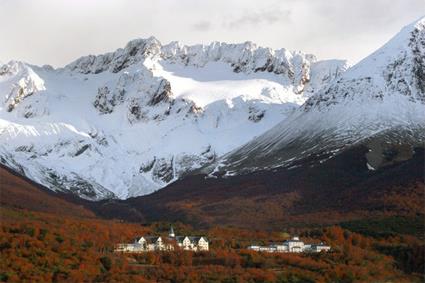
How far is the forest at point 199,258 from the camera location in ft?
365

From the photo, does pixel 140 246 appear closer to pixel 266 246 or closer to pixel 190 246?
pixel 190 246

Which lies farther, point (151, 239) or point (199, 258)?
point (151, 239)

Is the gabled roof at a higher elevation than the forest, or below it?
higher

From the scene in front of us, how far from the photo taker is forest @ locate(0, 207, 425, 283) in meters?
111

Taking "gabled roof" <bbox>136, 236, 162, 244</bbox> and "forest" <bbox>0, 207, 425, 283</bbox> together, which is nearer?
"forest" <bbox>0, 207, 425, 283</bbox>

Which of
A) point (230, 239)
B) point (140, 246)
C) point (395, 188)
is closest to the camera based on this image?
→ point (140, 246)

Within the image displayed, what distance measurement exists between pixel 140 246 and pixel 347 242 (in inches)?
1120

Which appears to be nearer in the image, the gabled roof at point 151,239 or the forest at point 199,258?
the forest at point 199,258

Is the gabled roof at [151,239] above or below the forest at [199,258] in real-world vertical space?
above

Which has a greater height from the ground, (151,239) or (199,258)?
(151,239)

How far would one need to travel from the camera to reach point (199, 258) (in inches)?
5012

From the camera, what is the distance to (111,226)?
Answer: 158750 millimetres

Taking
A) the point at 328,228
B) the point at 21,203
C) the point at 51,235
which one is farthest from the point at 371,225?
the point at 21,203

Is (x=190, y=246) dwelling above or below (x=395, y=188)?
below
